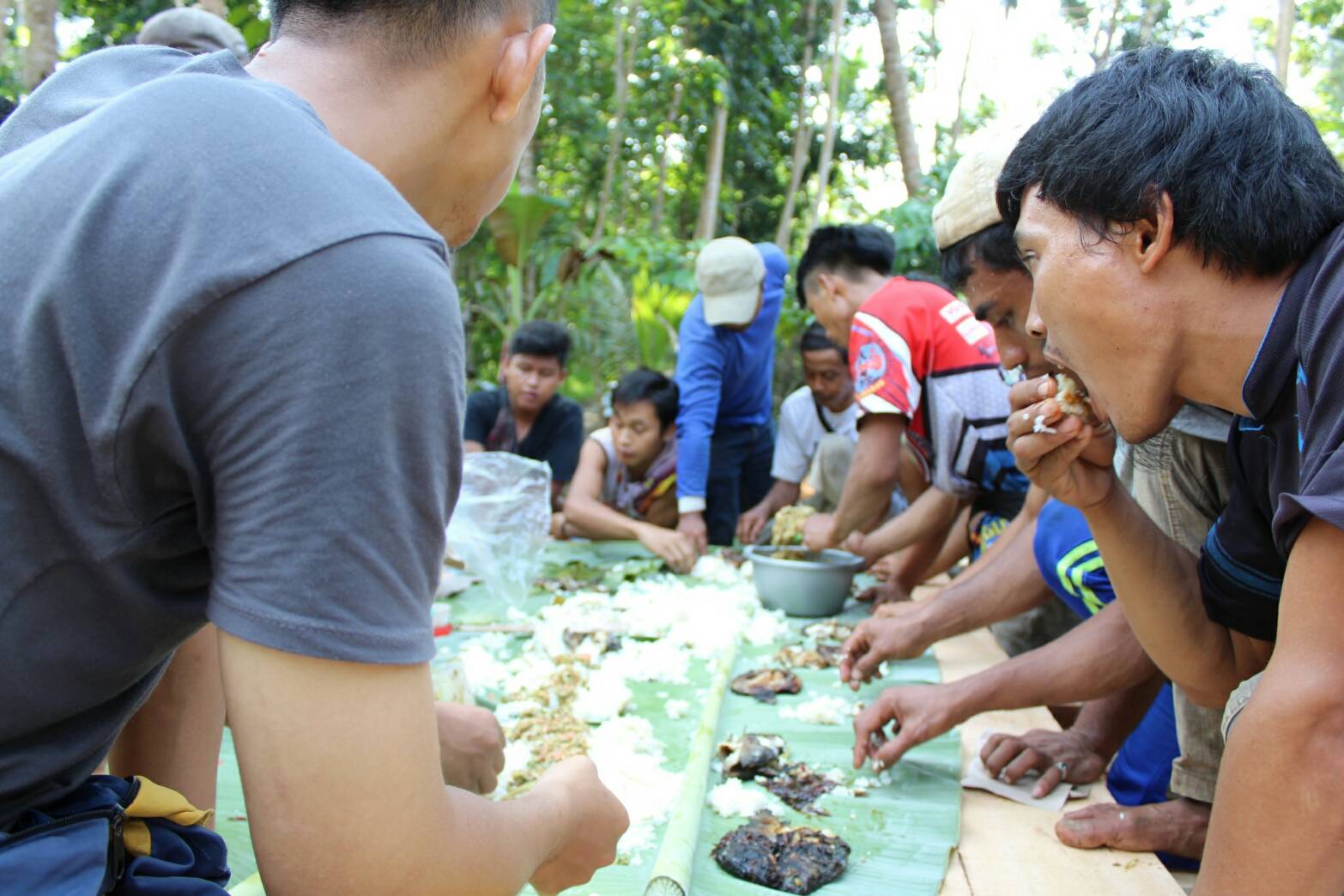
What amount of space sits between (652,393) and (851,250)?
54.6 inches

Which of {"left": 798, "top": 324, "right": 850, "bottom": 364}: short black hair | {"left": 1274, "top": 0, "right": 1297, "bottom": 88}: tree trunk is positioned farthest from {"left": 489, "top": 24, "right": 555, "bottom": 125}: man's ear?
{"left": 1274, "top": 0, "right": 1297, "bottom": 88}: tree trunk

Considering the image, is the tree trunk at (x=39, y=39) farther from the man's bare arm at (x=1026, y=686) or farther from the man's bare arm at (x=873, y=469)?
the man's bare arm at (x=1026, y=686)

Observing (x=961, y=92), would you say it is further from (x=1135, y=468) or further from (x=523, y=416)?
(x=1135, y=468)

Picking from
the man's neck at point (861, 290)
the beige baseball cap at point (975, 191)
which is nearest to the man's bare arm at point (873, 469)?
the man's neck at point (861, 290)

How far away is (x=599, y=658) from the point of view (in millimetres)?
2934

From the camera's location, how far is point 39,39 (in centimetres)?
411

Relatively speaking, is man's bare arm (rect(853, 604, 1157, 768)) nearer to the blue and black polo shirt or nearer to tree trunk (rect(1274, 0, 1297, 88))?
the blue and black polo shirt

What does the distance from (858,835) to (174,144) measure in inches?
67.9

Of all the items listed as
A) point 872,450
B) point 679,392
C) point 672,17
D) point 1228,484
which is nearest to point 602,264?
point 672,17

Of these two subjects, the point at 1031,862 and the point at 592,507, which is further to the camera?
the point at 592,507

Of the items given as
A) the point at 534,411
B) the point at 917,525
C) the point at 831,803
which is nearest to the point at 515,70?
the point at 831,803

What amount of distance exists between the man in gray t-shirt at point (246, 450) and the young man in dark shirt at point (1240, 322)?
925 mm

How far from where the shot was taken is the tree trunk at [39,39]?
405 cm

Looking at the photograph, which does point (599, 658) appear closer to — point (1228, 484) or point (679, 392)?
point (1228, 484)
